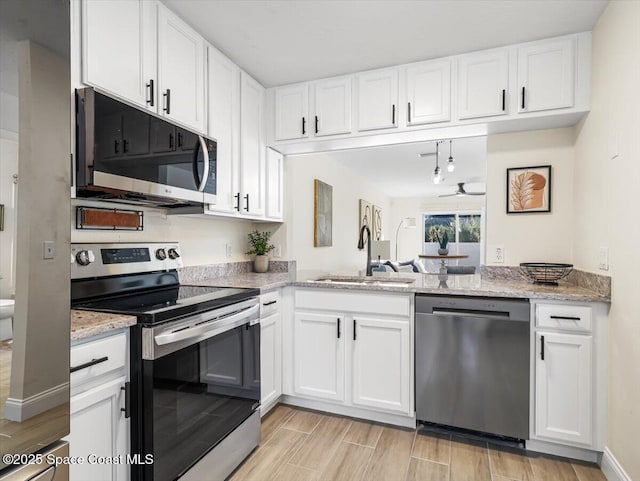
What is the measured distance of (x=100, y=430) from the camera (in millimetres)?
1269

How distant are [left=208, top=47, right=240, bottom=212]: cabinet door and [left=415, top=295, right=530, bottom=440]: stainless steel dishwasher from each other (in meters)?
1.42

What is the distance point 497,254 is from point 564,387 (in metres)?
0.96

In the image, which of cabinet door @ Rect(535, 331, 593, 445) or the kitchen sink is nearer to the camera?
cabinet door @ Rect(535, 331, 593, 445)

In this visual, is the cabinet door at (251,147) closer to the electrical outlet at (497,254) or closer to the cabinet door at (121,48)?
the cabinet door at (121,48)

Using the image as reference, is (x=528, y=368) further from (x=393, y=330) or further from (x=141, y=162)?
(x=141, y=162)

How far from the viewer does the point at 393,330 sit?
231 cm

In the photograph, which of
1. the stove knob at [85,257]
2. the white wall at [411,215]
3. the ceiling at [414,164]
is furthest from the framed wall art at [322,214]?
the white wall at [411,215]

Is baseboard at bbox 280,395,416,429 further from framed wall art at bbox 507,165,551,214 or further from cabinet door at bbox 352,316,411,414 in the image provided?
framed wall art at bbox 507,165,551,214

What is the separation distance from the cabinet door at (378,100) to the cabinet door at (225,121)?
882 millimetres

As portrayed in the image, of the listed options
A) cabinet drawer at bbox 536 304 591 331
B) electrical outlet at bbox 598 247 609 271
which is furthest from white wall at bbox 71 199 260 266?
electrical outlet at bbox 598 247 609 271

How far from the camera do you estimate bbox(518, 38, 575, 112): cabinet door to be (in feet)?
7.08

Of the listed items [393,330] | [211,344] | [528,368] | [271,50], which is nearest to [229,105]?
[271,50]

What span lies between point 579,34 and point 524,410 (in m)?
2.21

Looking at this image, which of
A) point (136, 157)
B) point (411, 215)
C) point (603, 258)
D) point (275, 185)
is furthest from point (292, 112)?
point (411, 215)
